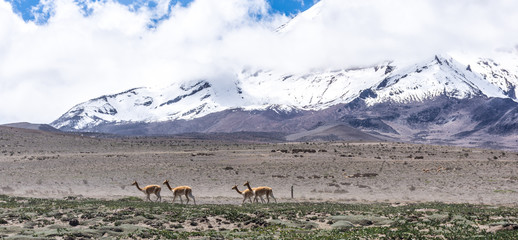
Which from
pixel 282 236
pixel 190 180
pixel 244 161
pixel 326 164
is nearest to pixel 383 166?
pixel 326 164

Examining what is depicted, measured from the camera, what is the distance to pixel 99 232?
21.4m

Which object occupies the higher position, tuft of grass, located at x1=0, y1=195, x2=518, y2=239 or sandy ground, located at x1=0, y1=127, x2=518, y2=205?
sandy ground, located at x1=0, y1=127, x2=518, y2=205

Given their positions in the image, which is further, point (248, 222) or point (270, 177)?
point (270, 177)

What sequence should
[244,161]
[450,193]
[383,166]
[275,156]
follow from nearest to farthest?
[450,193]
[383,166]
[244,161]
[275,156]

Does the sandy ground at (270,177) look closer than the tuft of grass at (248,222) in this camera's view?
No

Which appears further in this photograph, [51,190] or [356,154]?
[356,154]

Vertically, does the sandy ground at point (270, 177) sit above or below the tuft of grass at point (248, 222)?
above


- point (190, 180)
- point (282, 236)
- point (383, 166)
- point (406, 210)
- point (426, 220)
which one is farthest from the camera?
point (383, 166)

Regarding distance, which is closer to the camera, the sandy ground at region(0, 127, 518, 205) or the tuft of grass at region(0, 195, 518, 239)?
the tuft of grass at region(0, 195, 518, 239)

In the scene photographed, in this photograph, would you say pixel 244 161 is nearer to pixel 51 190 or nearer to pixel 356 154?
pixel 356 154

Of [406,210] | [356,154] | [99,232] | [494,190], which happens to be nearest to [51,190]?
[99,232]

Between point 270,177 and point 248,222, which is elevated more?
point 270,177

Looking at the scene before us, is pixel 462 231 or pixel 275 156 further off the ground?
pixel 275 156

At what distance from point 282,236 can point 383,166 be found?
142 ft
